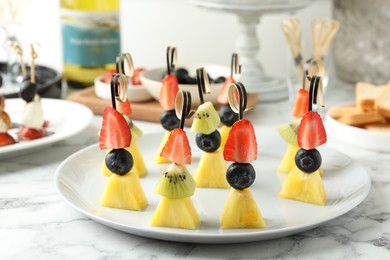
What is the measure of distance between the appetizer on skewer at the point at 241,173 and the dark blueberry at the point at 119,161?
0.13 metres

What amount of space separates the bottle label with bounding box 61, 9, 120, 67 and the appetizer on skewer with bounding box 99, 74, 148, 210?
0.60 m

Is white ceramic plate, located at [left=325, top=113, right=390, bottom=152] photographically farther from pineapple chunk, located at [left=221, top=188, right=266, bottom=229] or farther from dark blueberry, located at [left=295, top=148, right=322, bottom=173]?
pineapple chunk, located at [left=221, top=188, right=266, bottom=229]

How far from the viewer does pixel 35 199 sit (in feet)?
3.28

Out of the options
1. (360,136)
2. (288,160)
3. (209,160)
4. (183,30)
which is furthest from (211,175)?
(183,30)

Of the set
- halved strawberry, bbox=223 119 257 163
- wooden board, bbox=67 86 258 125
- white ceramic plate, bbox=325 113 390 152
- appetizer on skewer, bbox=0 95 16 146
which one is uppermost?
halved strawberry, bbox=223 119 257 163

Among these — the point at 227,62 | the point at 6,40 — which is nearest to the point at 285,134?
the point at 6,40

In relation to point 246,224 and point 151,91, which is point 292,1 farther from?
point 246,224

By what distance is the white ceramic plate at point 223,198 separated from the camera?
822mm

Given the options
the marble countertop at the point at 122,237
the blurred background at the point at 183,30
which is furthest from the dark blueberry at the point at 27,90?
the blurred background at the point at 183,30

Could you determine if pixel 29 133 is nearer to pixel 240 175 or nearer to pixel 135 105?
pixel 135 105

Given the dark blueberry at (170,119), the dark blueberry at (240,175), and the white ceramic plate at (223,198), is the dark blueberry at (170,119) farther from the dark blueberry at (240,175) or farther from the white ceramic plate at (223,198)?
the dark blueberry at (240,175)

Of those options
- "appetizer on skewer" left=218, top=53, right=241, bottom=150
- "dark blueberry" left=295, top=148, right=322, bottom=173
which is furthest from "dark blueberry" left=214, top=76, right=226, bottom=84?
"dark blueberry" left=295, top=148, right=322, bottom=173

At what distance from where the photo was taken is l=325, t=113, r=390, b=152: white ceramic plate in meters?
1.20

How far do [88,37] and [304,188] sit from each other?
2.35 feet
